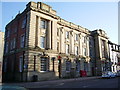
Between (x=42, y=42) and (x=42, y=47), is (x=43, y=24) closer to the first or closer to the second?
(x=42, y=42)

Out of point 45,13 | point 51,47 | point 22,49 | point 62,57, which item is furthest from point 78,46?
point 22,49

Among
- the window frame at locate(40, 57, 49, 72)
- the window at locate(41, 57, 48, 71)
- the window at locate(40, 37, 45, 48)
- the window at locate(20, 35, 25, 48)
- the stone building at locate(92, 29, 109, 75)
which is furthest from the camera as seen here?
the stone building at locate(92, 29, 109, 75)

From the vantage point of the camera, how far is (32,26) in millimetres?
24734

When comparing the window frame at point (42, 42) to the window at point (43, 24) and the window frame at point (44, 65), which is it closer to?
the window at point (43, 24)

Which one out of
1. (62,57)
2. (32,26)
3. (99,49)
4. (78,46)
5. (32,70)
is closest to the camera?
(32,70)

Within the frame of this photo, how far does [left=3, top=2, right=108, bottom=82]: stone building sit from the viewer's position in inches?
941

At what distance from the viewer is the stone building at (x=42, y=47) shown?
23900 mm

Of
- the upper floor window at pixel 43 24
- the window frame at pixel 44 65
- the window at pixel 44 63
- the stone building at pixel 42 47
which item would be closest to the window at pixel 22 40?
the stone building at pixel 42 47

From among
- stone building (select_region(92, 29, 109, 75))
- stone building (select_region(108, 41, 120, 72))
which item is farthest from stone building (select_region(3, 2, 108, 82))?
stone building (select_region(108, 41, 120, 72))

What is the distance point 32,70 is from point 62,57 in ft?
29.0

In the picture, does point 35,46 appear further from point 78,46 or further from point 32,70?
point 78,46

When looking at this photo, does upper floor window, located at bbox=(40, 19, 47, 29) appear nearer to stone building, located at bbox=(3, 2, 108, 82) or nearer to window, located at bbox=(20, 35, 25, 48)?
stone building, located at bbox=(3, 2, 108, 82)

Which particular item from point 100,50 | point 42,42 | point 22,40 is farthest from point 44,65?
point 100,50

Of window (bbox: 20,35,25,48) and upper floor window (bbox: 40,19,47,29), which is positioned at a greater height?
upper floor window (bbox: 40,19,47,29)
